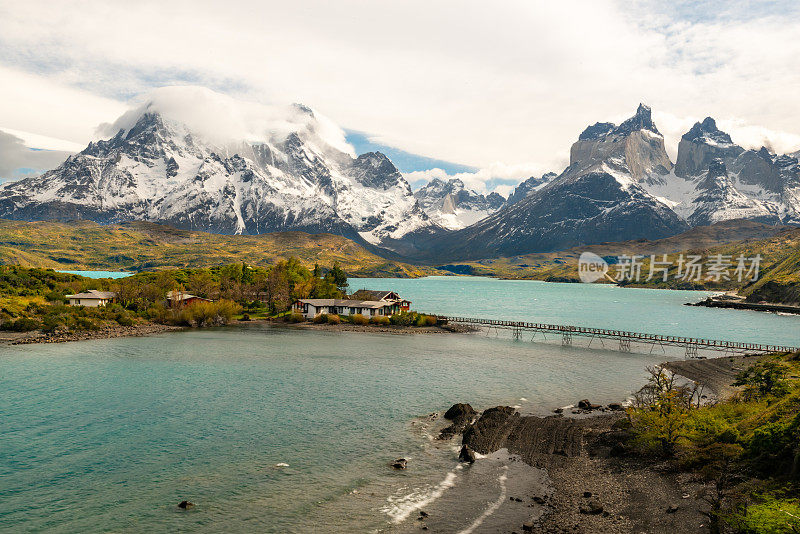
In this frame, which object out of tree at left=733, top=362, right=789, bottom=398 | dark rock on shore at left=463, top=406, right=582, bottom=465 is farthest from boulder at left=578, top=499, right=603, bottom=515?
tree at left=733, top=362, right=789, bottom=398

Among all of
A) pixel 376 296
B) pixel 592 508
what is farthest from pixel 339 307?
pixel 592 508

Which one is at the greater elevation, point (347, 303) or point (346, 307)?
point (347, 303)

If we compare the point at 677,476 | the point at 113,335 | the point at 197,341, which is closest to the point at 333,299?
the point at 197,341

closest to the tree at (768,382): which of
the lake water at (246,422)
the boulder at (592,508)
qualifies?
the lake water at (246,422)

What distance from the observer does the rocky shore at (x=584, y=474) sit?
32156 millimetres

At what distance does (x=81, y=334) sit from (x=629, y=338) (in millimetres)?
130732

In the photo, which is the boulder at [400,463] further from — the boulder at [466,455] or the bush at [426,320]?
the bush at [426,320]

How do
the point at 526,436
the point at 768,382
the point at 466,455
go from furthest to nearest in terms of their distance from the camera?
the point at 768,382, the point at 526,436, the point at 466,455

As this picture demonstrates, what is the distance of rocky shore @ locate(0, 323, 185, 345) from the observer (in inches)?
3890

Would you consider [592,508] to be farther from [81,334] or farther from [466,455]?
[81,334]

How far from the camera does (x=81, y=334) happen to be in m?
107

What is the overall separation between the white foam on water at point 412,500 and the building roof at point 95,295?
127857 mm

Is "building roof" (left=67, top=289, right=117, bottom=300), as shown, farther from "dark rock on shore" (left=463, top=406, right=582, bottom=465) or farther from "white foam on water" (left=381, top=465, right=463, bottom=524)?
"white foam on water" (left=381, top=465, right=463, bottom=524)

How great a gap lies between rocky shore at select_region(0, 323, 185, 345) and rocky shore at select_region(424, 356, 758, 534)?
91060mm
